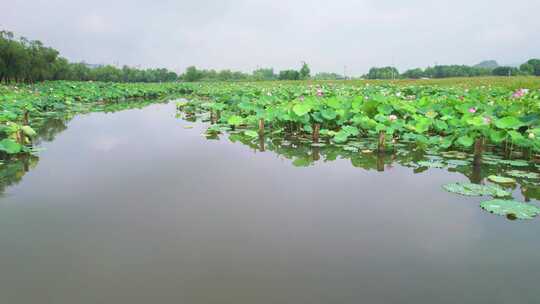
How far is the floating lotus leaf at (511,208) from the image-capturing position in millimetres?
2231

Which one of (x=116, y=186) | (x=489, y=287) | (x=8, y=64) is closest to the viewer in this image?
(x=489, y=287)

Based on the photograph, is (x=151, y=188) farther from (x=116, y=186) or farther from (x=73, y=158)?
(x=73, y=158)

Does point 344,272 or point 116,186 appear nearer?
point 344,272

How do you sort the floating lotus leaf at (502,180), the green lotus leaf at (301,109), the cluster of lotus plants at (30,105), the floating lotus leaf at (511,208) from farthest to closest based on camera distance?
Answer: 1. the green lotus leaf at (301,109)
2. the cluster of lotus plants at (30,105)
3. the floating lotus leaf at (502,180)
4. the floating lotus leaf at (511,208)

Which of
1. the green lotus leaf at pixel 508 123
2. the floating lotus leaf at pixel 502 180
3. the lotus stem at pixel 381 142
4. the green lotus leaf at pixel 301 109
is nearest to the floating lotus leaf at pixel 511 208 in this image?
the floating lotus leaf at pixel 502 180

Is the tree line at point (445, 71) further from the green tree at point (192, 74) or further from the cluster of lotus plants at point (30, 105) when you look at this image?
the cluster of lotus plants at point (30, 105)

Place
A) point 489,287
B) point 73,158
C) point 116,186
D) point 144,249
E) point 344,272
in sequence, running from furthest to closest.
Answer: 1. point 73,158
2. point 116,186
3. point 144,249
4. point 344,272
5. point 489,287

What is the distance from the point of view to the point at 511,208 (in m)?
2.31

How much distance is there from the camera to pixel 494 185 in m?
2.81

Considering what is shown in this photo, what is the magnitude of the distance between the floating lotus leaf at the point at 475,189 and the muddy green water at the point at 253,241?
9cm

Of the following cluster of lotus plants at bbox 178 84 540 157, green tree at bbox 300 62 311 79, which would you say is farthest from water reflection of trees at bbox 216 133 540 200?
green tree at bbox 300 62 311 79

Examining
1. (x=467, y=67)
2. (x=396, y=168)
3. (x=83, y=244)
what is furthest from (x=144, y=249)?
(x=467, y=67)

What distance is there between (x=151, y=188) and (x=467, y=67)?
62.4 metres

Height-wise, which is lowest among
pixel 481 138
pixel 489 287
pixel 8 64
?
pixel 489 287
